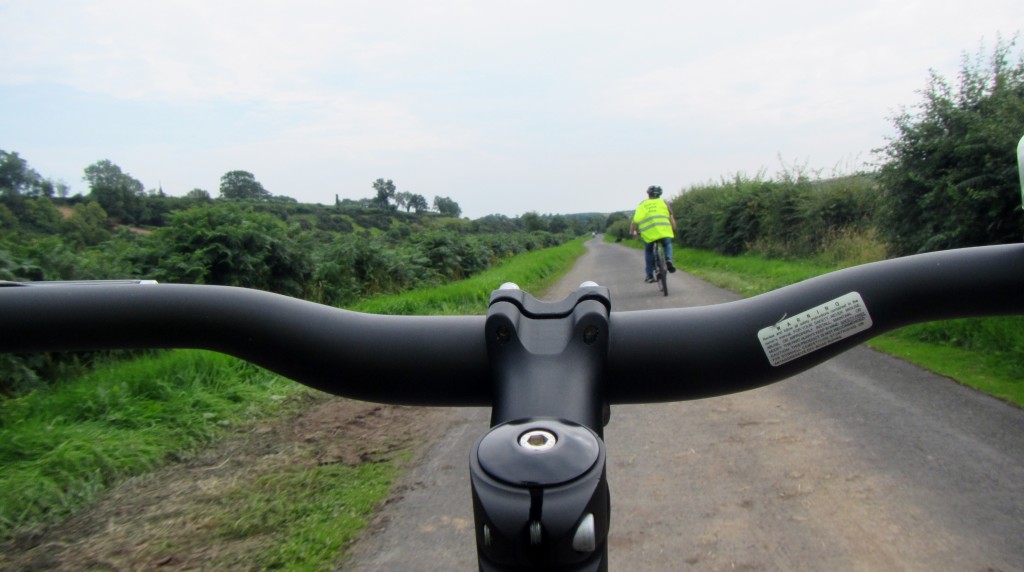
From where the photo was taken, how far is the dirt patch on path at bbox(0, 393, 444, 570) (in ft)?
11.4

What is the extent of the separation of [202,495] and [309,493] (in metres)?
0.63

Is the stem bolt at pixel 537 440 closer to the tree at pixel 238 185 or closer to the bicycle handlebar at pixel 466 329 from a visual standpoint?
the bicycle handlebar at pixel 466 329

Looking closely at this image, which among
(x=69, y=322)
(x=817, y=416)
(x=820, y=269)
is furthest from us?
(x=820, y=269)

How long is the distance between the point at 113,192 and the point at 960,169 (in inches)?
527

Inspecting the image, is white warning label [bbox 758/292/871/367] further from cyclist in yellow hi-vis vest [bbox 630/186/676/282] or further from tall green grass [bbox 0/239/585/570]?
cyclist in yellow hi-vis vest [bbox 630/186/676/282]

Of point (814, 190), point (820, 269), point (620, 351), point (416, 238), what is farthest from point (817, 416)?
point (416, 238)

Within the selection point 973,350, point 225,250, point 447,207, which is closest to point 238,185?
point 225,250

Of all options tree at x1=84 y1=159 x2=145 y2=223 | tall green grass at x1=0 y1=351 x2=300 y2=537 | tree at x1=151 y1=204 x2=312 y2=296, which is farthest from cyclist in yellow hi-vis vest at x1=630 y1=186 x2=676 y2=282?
tree at x1=84 y1=159 x2=145 y2=223

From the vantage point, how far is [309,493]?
420 centimetres

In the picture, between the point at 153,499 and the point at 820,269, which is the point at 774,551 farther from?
the point at 820,269

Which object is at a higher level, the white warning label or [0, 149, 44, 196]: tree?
[0, 149, 44, 196]: tree

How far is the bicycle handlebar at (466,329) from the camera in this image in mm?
869

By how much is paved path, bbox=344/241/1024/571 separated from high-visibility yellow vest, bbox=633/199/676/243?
22.8 feet

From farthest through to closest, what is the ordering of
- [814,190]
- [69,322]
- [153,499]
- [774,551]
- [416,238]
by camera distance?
[416,238] → [814,190] → [153,499] → [774,551] → [69,322]
